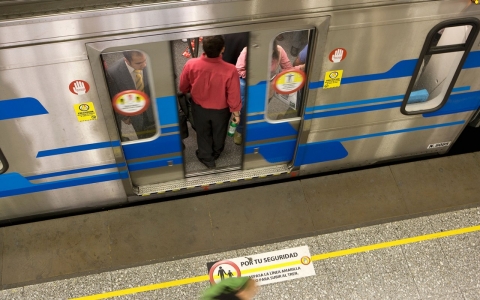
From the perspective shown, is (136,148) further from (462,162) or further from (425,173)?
(462,162)

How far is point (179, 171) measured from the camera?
468 cm

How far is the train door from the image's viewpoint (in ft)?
11.1

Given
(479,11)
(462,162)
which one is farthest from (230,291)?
(462,162)

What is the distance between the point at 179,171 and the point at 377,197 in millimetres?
2240

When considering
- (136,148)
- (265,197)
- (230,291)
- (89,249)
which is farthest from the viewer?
(265,197)

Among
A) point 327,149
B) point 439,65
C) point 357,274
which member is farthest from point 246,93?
point 357,274

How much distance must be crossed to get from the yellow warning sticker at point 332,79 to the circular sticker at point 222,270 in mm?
1970

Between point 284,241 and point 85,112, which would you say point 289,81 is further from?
point 85,112

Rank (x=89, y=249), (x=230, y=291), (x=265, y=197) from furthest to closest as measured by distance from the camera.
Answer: (x=265, y=197) < (x=89, y=249) < (x=230, y=291)

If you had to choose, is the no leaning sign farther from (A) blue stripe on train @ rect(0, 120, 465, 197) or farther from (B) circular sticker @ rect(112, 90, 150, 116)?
(B) circular sticker @ rect(112, 90, 150, 116)

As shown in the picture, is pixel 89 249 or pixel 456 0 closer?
pixel 456 0

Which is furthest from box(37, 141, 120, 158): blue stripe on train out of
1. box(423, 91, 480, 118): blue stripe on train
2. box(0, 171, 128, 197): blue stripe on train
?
box(423, 91, 480, 118): blue stripe on train

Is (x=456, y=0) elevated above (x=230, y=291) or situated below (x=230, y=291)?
above

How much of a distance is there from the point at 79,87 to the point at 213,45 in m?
1.21
